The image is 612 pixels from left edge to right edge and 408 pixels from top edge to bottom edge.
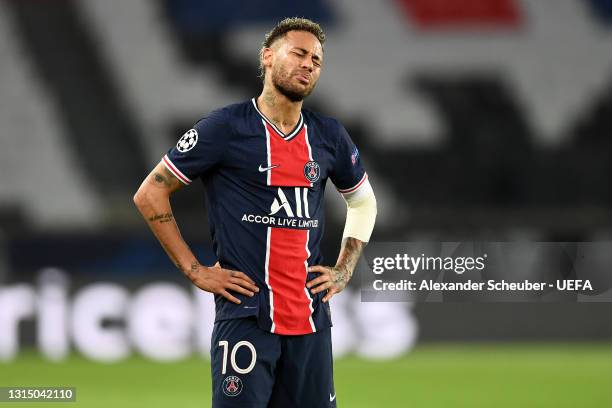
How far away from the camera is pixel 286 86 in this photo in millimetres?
3523

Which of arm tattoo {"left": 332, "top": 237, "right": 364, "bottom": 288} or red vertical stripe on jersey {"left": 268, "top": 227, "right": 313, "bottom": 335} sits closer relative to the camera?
red vertical stripe on jersey {"left": 268, "top": 227, "right": 313, "bottom": 335}

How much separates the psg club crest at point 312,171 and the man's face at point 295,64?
215mm

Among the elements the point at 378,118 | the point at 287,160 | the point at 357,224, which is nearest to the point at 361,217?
the point at 357,224

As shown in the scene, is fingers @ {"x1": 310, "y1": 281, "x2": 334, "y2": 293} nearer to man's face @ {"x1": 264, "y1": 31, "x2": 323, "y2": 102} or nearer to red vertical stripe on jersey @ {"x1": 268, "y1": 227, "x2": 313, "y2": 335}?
red vertical stripe on jersey @ {"x1": 268, "y1": 227, "x2": 313, "y2": 335}

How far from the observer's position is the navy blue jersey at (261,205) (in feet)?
11.4

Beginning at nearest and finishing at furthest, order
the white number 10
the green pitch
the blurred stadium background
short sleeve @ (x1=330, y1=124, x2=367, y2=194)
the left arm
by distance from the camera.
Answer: the white number 10, short sleeve @ (x1=330, y1=124, x2=367, y2=194), the left arm, the green pitch, the blurred stadium background

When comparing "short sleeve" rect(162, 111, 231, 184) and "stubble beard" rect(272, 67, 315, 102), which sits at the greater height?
"stubble beard" rect(272, 67, 315, 102)

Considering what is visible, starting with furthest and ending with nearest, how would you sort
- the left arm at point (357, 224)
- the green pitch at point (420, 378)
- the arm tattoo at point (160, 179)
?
1. the green pitch at point (420, 378)
2. the left arm at point (357, 224)
3. the arm tattoo at point (160, 179)

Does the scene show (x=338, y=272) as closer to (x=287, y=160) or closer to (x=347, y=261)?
(x=347, y=261)

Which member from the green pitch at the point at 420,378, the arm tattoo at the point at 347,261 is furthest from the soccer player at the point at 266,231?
the green pitch at the point at 420,378

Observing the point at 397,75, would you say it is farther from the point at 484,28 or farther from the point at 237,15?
the point at 237,15

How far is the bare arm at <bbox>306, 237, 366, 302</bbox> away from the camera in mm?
3574

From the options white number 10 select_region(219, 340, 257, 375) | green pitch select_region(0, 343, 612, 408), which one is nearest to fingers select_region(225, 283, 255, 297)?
white number 10 select_region(219, 340, 257, 375)

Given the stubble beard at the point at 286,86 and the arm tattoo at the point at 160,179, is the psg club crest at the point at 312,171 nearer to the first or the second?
the stubble beard at the point at 286,86
